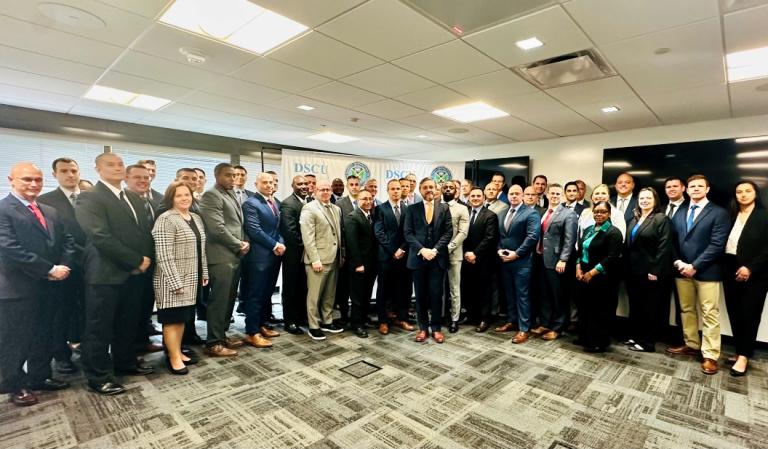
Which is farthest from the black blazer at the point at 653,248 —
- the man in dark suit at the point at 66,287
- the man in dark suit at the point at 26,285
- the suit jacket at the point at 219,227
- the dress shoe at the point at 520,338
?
the man in dark suit at the point at 66,287

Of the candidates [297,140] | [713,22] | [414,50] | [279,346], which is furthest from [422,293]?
[297,140]

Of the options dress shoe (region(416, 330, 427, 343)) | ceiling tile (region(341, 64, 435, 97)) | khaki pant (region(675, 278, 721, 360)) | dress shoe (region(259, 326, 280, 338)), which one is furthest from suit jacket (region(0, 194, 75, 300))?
khaki pant (region(675, 278, 721, 360))

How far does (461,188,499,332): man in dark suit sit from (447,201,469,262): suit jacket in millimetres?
200

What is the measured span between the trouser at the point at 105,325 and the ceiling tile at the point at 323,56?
2.21 meters

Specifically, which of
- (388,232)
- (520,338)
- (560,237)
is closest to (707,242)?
(560,237)

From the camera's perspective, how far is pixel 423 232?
12.4 feet

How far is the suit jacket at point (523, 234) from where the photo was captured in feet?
12.6

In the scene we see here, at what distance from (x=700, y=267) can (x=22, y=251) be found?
5.43 metres

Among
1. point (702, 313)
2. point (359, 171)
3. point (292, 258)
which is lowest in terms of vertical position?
point (702, 313)

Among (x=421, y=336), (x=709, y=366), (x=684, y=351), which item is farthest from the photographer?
(x=421, y=336)

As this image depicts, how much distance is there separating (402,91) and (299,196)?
5.43 feet

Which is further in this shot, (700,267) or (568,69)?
(700,267)

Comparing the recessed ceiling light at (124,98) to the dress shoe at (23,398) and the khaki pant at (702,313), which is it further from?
the khaki pant at (702,313)

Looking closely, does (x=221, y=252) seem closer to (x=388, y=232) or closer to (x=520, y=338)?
(x=388, y=232)
